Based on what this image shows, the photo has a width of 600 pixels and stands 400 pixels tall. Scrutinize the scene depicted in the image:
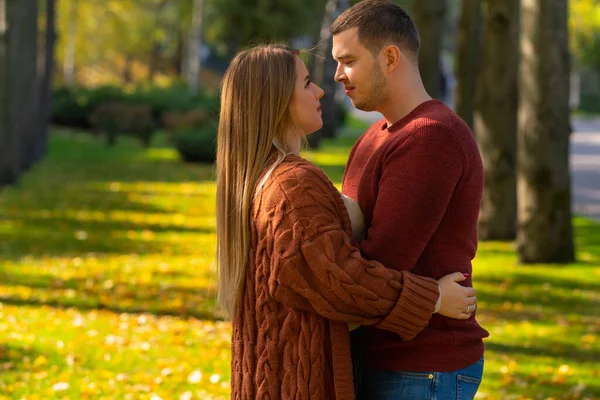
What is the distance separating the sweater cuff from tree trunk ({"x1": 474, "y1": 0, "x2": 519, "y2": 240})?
34.2ft

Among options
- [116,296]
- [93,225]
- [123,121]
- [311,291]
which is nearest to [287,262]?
[311,291]

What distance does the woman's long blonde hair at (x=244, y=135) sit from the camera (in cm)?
317

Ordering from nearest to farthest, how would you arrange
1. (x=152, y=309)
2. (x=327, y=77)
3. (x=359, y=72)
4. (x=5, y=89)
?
(x=359, y=72) < (x=152, y=309) < (x=5, y=89) < (x=327, y=77)

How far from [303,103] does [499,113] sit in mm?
10450

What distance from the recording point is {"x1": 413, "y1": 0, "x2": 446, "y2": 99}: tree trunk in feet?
38.7

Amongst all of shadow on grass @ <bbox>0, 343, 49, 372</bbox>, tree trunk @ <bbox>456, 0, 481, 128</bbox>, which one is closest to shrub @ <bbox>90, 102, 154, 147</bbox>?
tree trunk @ <bbox>456, 0, 481, 128</bbox>

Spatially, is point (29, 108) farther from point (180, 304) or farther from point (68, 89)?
point (68, 89)

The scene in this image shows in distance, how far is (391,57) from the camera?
323 centimetres

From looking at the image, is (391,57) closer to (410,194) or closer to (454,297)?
(410,194)

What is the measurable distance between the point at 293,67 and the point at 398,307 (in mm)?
802

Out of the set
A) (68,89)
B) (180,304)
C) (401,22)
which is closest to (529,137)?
(180,304)

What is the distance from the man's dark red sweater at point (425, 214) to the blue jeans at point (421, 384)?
25mm

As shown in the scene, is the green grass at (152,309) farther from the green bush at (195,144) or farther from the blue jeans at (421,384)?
the green bush at (195,144)

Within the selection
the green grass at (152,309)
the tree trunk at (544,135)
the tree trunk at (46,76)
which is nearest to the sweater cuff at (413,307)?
the green grass at (152,309)
